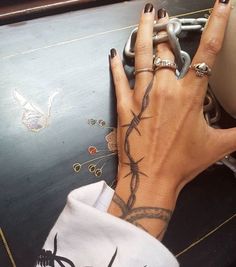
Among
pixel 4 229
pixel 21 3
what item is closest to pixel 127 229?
pixel 4 229

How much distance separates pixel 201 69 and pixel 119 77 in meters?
0.14

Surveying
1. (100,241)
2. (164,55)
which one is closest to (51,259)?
(100,241)

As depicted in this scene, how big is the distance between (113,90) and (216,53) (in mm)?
175

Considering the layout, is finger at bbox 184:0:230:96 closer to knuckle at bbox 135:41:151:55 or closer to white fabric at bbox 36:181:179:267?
knuckle at bbox 135:41:151:55

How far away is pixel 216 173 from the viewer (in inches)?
22.7

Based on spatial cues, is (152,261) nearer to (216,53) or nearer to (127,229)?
(127,229)

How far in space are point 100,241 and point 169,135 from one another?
0.18 m

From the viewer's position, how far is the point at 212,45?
20.0 inches

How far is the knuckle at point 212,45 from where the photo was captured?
506 mm

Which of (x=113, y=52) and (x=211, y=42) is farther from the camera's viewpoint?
(x=113, y=52)

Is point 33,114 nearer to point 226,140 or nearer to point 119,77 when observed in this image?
point 119,77

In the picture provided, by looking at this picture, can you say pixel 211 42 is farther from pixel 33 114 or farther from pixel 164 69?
pixel 33 114

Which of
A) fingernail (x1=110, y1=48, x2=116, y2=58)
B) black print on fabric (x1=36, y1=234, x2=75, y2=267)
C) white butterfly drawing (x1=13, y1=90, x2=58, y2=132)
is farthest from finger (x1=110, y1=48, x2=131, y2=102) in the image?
black print on fabric (x1=36, y1=234, x2=75, y2=267)

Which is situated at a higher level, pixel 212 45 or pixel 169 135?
pixel 212 45
